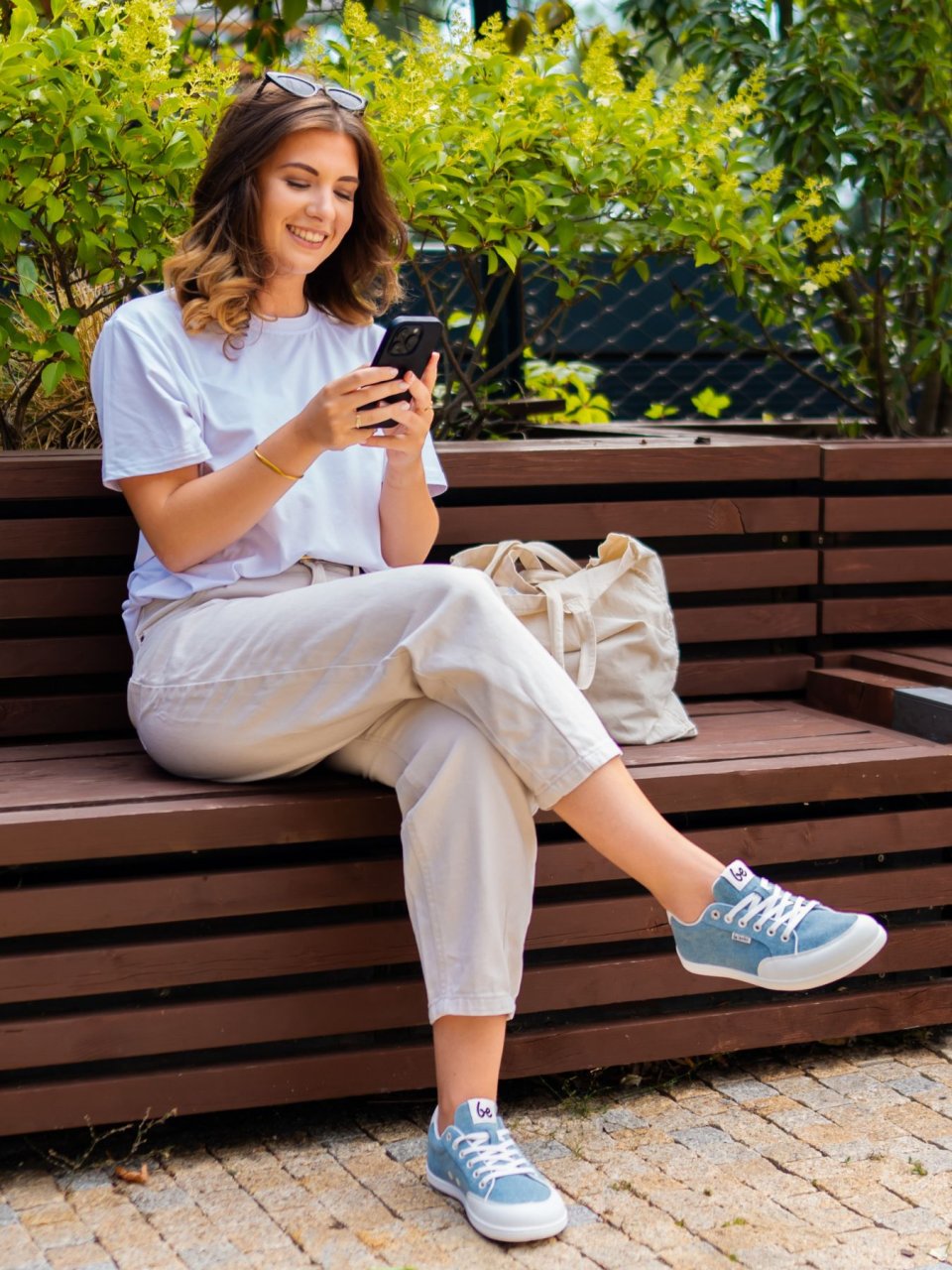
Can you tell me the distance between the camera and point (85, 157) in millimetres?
2932

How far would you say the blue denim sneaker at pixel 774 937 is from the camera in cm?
222

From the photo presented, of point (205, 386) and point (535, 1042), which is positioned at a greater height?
point (205, 386)

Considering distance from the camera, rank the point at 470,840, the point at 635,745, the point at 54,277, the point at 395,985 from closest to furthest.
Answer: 1. the point at 470,840
2. the point at 395,985
3. the point at 635,745
4. the point at 54,277

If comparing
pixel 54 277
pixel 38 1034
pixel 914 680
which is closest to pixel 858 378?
pixel 914 680

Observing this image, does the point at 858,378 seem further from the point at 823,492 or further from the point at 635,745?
the point at 635,745

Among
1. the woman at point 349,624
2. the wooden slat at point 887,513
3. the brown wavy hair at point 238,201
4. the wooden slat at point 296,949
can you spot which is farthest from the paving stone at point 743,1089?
the brown wavy hair at point 238,201

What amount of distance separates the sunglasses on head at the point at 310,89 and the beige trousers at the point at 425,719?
0.87m

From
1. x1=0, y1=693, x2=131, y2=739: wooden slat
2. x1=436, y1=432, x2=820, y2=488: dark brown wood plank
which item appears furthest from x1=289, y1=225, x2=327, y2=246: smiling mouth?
x1=0, y1=693, x2=131, y2=739: wooden slat

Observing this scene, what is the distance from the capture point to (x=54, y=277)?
3.21 m

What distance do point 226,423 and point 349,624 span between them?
48 cm

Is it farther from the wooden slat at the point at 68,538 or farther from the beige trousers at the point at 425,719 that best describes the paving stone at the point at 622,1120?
the wooden slat at the point at 68,538

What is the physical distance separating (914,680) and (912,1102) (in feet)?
3.09

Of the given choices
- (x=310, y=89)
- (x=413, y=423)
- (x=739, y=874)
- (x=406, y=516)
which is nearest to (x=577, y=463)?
(x=406, y=516)

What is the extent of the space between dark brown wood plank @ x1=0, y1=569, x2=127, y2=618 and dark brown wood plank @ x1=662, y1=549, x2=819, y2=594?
112 centimetres
